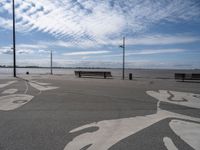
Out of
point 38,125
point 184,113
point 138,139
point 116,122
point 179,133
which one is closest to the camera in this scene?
point 138,139

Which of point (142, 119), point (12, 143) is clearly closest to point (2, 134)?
point (12, 143)

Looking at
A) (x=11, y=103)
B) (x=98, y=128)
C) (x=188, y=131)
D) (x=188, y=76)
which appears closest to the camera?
(x=188, y=131)

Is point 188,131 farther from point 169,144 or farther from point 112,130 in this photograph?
point 112,130

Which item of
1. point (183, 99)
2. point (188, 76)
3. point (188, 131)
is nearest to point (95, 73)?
point (188, 76)

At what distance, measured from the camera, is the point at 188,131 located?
4.97m

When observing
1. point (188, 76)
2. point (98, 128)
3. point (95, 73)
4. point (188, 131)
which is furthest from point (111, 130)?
point (95, 73)

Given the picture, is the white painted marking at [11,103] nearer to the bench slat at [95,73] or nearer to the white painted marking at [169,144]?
the white painted marking at [169,144]

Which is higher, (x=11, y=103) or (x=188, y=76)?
(x=188, y=76)

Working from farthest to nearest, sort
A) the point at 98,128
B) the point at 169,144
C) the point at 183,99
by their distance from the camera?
the point at 183,99 < the point at 98,128 < the point at 169,144

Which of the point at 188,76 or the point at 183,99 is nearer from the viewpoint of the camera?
the point at 183,99

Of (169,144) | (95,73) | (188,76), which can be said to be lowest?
(169,144)

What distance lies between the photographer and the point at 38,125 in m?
5.41

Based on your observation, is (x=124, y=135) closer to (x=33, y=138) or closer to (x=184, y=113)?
(x=33, y=138)

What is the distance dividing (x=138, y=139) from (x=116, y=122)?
4.61ft
